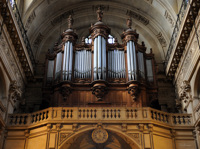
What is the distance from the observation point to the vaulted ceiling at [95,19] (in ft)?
59.4

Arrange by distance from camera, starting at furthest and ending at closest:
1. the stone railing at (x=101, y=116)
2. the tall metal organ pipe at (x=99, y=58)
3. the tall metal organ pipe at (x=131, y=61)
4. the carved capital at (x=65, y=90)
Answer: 1. the tall metal organ pipe at (x=131, y=61)
2. the tall metal organ pipe at (x=99, y=58)
3. the carved capital at (x=65, y=90)
4. the stone railing at (x=101, y=116)

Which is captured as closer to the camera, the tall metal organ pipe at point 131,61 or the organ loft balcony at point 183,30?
the organ loft balcony at point 183,30

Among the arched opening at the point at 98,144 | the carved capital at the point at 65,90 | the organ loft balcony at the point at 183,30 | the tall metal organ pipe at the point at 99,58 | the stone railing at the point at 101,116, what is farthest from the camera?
the tall metal organ pipe at the point at 99,58

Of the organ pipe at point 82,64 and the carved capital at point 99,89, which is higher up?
the organ pipe at point 82,64

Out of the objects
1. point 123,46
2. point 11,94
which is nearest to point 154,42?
point 123,46

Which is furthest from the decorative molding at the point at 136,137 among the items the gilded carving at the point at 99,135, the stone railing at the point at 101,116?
the gilded carving at the point at 99,135

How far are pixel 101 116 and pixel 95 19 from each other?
8893 millimetres

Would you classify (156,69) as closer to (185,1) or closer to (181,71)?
(181,71)

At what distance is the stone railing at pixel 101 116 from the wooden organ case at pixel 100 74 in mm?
1866

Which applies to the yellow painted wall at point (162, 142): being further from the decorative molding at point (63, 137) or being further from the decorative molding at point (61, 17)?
the decorative molding at point (61, 17)

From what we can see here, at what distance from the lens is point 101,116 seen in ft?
43.4

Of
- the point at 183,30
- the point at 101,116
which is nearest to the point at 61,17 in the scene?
the point at 183,30

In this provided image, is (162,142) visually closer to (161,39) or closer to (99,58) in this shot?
(99,58)

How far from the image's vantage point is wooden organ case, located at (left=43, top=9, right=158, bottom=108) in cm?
1545
